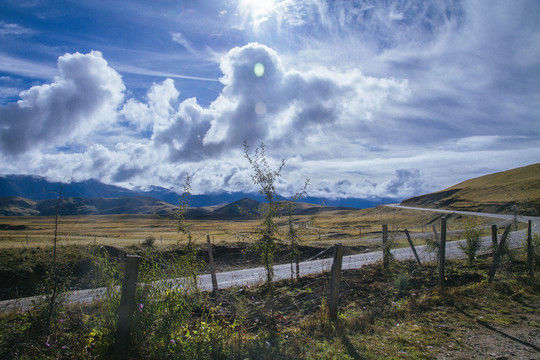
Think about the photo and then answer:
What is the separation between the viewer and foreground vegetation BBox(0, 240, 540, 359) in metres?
4.62

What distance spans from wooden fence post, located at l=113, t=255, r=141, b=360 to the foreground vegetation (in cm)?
14

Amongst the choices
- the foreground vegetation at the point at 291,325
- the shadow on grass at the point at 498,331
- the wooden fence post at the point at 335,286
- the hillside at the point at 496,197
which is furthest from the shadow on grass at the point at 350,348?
the hillside at the point at 496,197

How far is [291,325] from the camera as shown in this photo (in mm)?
6906

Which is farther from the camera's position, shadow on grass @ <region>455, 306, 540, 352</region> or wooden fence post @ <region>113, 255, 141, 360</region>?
shadow on grass @ <region>455, 306, 540, 352</region>

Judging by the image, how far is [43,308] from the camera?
5.27 metres

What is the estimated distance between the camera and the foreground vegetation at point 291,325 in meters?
4.62

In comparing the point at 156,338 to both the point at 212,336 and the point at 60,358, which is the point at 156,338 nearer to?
the point at 212,336

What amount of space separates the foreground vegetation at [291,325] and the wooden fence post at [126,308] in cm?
14

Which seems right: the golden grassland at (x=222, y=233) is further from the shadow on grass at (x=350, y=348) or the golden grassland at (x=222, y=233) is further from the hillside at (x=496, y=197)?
the hillside at (x=496, y=197)

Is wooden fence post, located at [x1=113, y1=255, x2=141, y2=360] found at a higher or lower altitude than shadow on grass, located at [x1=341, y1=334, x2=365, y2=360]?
higher

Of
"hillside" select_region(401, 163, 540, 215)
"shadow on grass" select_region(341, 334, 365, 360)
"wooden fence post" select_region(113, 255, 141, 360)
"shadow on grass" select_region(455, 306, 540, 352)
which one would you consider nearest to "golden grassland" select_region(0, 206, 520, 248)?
"wooden fence post" select_region(113, 255, 141, 360)

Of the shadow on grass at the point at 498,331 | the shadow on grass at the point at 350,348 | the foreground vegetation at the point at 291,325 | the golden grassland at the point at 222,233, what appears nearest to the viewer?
the foreground vegetation at the point at 291,325

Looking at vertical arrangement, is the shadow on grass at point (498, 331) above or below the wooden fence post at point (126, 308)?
below

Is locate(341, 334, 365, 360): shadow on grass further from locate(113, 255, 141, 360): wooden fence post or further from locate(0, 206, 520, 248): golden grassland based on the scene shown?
locate(113, 255, 141, 360): wooden fence post
